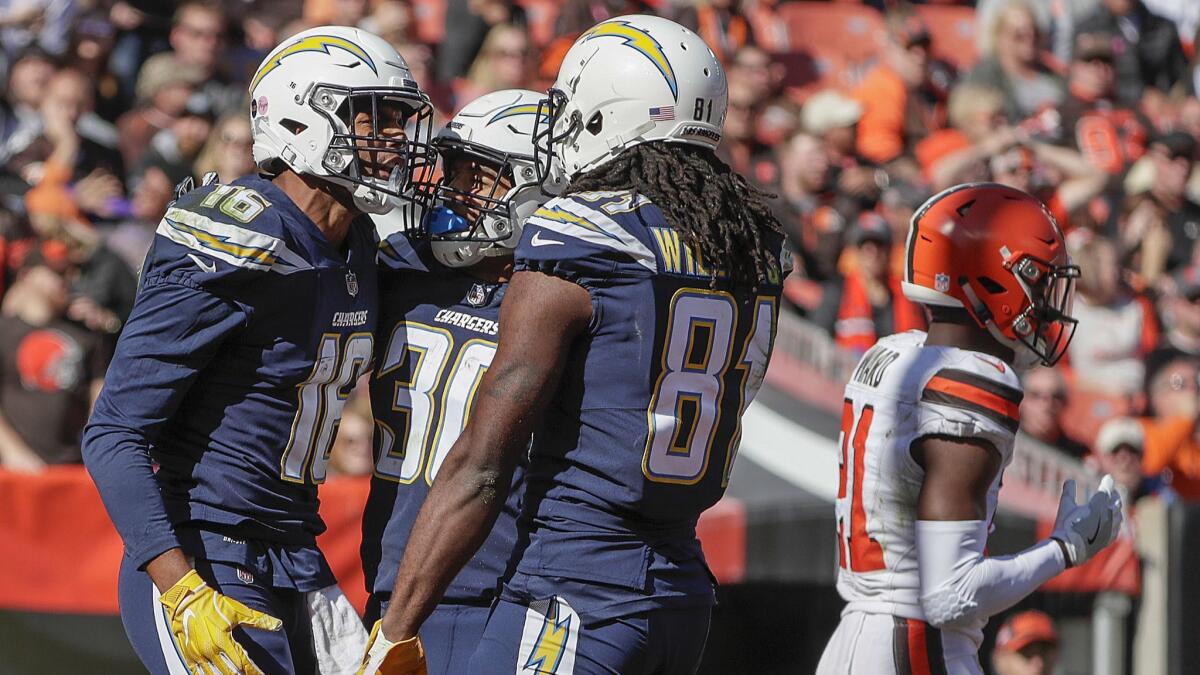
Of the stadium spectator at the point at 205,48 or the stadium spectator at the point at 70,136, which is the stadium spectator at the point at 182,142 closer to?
the stadium spectator at the point at 70,136

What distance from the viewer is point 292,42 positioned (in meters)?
3.80

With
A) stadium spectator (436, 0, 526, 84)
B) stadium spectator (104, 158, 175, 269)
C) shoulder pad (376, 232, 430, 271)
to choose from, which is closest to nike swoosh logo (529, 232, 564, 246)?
shoulder pad (376, 232, 430, 271)

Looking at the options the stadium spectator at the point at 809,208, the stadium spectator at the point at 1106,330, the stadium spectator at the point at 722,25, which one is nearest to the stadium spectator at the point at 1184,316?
the stadium spectator at the point at 1106,330

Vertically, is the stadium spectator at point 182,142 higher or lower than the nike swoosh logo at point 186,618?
higher

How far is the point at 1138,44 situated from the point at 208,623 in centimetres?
1067

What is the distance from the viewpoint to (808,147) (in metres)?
9.31

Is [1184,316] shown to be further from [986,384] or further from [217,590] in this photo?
[217,590]

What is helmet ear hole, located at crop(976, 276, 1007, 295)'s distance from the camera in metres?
3.79

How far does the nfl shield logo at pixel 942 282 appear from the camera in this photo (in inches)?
151

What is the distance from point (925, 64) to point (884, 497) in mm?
7519

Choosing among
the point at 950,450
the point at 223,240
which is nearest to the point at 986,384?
the point at 950,450

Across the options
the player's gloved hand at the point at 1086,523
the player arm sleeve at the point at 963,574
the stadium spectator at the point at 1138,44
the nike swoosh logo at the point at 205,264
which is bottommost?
the player arm sleeve at the point at 963,574

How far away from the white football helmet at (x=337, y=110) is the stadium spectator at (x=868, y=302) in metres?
4.68

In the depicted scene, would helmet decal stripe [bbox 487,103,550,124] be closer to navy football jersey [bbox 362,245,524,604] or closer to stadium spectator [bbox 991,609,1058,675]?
navy football jersey [bbox 362,245,524,604]
